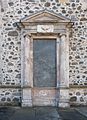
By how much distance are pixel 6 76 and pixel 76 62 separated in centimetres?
247

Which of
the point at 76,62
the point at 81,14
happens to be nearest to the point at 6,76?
the point at 76,62

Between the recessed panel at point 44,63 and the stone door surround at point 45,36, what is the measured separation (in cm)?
17

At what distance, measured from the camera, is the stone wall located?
9828mm

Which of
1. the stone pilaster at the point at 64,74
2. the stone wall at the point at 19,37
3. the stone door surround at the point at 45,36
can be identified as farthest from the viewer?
the stone wall at the point at 19,37

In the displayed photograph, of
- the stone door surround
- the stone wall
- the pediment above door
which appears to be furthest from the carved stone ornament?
the stone wall

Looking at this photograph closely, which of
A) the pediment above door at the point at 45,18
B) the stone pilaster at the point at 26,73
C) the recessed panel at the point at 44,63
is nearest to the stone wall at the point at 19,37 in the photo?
the stone pilaster at the point at 26,73

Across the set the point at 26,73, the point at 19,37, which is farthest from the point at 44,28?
the point at 26,73

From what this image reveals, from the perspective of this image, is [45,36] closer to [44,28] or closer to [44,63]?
[44,28]

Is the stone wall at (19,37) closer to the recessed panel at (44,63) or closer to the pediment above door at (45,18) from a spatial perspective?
the pediment above door at (45,18)

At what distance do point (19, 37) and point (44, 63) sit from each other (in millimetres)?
1255

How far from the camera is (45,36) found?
32.2ft

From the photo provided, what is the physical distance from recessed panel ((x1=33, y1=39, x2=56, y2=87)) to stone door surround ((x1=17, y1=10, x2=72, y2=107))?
17 centimetres

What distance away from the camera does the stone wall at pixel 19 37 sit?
387 inches

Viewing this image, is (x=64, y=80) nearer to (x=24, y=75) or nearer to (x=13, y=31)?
(x=24, y=75)
